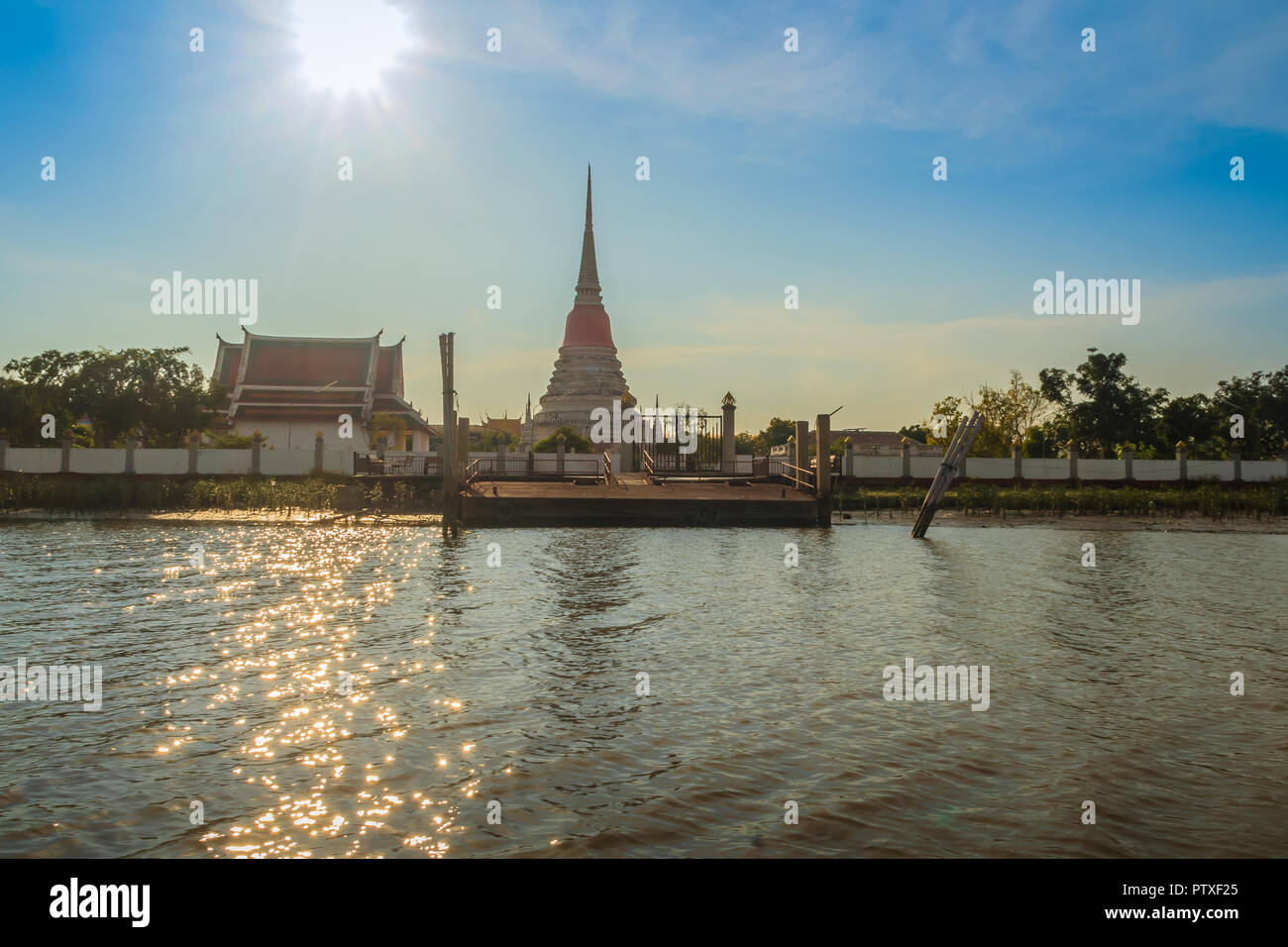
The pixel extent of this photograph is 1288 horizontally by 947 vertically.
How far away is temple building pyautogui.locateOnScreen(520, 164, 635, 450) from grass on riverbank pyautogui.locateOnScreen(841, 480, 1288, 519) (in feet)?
111

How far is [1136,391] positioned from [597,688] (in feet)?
161

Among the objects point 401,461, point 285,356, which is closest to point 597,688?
point 401,461

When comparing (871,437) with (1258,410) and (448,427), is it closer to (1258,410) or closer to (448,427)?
(1258,410)

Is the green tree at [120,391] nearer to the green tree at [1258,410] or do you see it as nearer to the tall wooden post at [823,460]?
the tall wooden post at [823,460]

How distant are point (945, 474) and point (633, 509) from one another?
8.40m

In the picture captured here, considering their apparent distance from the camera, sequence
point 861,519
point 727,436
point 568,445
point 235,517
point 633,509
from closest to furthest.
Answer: point 633,509 < point 235,517 < point 861,519 < point 727,436 < point 568,445

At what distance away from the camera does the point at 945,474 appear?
24.9 m

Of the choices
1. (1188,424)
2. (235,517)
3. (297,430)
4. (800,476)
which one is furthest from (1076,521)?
(297,430)

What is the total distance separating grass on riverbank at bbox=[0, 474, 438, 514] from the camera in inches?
1179

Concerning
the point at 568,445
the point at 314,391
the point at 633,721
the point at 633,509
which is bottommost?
the point at 633,721

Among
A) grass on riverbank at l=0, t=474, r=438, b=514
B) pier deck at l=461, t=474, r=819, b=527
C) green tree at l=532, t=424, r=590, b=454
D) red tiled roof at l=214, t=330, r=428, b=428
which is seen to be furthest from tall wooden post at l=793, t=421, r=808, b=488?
red tiled roof at l=214, t=330, r=428, b=428

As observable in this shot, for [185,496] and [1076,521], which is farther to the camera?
[185,496]

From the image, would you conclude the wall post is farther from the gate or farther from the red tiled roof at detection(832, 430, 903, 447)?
the red tiled roof at detection(832, 430, 903, 447)
